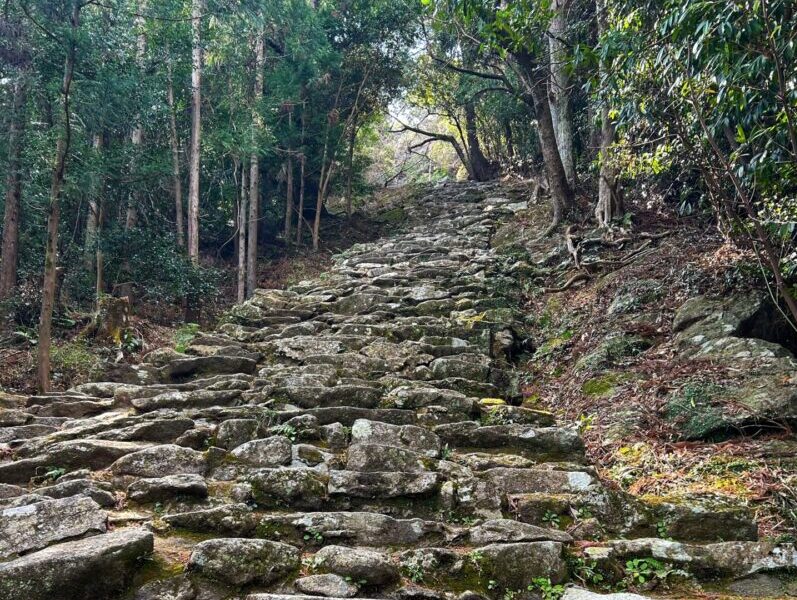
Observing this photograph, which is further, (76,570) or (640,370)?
(640,370)

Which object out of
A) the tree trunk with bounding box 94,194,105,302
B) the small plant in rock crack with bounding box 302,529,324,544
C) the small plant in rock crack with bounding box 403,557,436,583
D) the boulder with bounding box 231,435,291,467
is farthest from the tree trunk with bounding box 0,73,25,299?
the small plant in rock crack with bounding box 403,557,436,583

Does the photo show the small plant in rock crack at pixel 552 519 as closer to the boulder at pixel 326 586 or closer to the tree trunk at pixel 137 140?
the boulder at pixel 326 586

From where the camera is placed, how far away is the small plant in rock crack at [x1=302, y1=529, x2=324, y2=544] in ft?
9.19

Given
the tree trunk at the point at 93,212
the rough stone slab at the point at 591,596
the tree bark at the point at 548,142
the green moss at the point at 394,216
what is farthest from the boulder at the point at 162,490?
the green moss at the point at 394,216

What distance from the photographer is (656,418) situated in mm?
4445

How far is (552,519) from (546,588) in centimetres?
66

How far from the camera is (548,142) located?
10.2 m

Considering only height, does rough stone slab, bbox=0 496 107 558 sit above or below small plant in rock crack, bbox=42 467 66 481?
below

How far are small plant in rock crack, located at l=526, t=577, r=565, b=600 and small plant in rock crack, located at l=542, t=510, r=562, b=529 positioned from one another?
575mm

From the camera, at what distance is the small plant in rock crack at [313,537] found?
110 inches

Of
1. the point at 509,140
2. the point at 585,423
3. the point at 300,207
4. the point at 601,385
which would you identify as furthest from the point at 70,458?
the point at 509,140

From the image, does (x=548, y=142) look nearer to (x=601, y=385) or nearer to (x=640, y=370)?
(x=640, y=370)

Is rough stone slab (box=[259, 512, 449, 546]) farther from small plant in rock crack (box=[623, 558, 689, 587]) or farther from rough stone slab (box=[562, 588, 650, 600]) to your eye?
small plant in rock crack (box=[623, 558, 689, 587])

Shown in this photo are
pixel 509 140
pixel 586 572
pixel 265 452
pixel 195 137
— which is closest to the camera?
pixel 586 572
